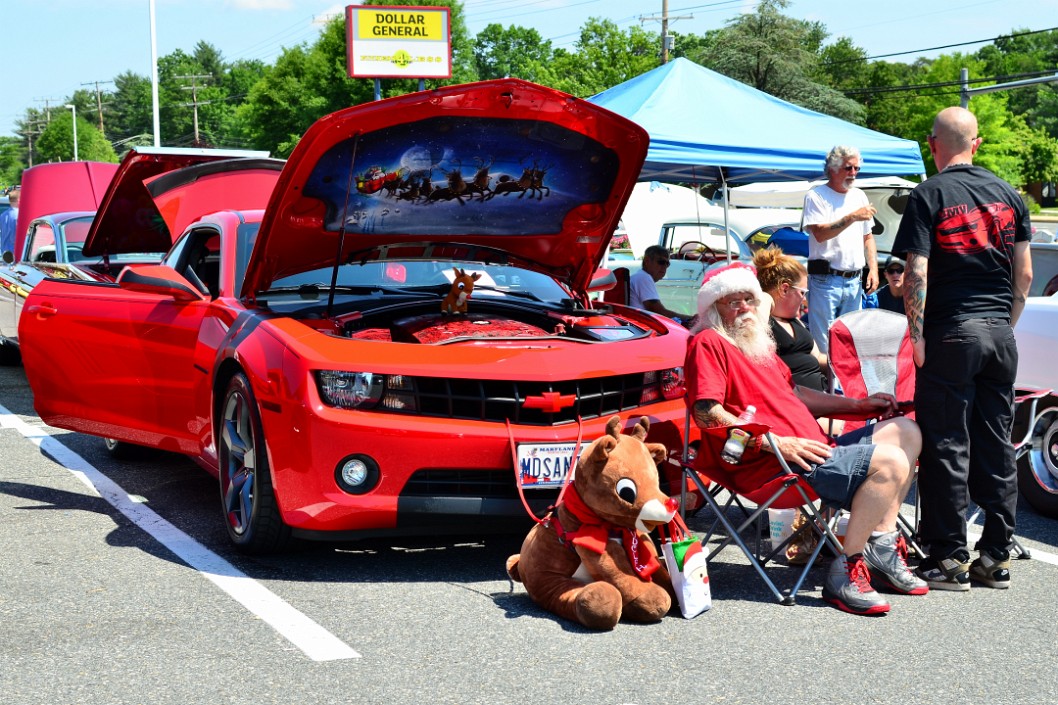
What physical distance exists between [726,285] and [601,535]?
1.20m

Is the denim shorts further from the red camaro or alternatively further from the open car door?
the open car door

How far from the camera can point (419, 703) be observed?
346 cm

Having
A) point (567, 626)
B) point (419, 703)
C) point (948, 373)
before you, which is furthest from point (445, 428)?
point (948, 373)

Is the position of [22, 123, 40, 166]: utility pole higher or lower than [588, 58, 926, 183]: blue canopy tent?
higher

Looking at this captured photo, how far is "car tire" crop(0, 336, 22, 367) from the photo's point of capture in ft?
41.0

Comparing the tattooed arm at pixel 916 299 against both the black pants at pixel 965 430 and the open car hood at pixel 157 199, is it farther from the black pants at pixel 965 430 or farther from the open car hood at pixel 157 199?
the open car hood at pixel 157 199

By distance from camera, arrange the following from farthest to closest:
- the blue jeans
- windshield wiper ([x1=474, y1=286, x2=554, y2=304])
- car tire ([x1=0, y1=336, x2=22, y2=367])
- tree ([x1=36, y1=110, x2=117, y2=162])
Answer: tree ([x1=36, y1=110, x2=117, y2=162])
car tire ([x1=0, y1=336, x2=22, y2=367])
the blue jeans
windshield wiper ([x1=474, y1=286, x2=554, y2=304])

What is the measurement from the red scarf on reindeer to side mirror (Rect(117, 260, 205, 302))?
236 centimetres

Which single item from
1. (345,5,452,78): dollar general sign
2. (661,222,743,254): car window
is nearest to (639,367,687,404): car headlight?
(661,222,743,254): car window

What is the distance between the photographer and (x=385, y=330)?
5.43 m

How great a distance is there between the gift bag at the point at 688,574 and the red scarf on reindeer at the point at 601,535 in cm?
8

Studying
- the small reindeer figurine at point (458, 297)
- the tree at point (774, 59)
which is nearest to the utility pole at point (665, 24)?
the tree at point (774, 59)

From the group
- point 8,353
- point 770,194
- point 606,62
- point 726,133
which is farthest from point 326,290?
point 606,62

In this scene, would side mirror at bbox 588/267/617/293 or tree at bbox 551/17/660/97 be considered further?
tree at bbox 551/17/660/97
